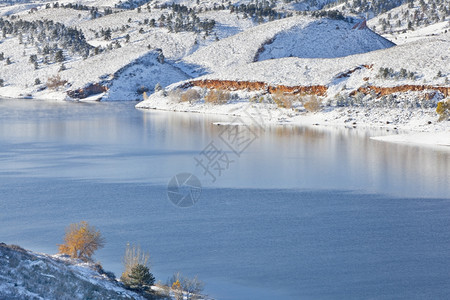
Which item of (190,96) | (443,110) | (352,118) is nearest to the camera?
(443,110)

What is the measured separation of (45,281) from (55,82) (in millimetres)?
110184

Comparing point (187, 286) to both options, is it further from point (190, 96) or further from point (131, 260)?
point (190, 96)

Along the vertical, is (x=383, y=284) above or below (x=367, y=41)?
below

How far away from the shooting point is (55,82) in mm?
129750

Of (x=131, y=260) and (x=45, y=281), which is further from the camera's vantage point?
(x=131, y=260)

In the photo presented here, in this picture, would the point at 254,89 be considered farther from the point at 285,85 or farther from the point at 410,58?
the point at 410,58

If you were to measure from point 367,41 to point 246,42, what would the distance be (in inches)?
867

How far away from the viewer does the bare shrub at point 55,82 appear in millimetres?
128875

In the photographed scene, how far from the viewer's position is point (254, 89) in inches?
4094

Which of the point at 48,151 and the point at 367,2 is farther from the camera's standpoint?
the point at 367,2

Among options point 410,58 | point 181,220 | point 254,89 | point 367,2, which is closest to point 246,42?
point 254,89

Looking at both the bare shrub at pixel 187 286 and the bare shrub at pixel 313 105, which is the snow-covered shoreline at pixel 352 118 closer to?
the bare shrub at pixel 313 105

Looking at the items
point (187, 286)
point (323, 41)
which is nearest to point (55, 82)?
point (323, 41)

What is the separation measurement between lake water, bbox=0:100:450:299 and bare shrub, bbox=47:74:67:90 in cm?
5666
